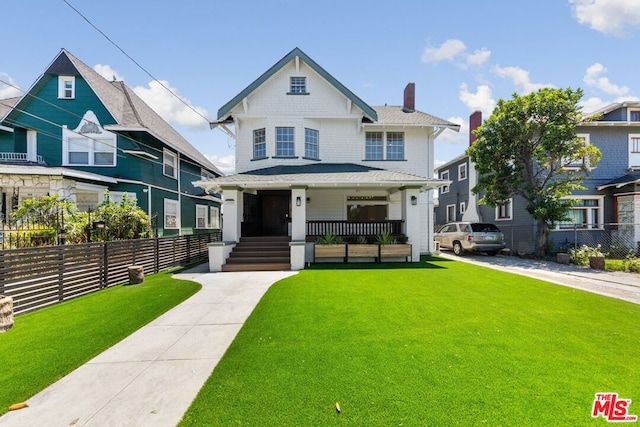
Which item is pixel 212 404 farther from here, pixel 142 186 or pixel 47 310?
pixel 142 186

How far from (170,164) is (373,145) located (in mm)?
11758

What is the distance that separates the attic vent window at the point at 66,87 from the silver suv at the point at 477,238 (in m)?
20.6

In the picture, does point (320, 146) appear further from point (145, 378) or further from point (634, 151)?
point (634, 151)

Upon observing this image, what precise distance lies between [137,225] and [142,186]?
436 centimetres

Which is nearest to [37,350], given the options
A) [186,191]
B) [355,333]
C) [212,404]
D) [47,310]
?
[47,310]

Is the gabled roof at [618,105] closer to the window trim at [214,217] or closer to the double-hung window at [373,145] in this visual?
the double-hung window at [373,145]

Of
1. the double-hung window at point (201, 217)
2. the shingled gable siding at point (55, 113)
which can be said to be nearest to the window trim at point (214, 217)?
the double-hung window at point (201, 217)

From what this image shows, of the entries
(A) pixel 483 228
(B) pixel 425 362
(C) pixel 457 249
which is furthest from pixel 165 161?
(A) pixel 483 228

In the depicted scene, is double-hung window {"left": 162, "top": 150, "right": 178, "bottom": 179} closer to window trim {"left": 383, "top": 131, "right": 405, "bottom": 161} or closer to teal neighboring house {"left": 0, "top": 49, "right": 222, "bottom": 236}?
teal neighboring house {"left": 0, "top": 49, "right": 222, "bottom": 236}

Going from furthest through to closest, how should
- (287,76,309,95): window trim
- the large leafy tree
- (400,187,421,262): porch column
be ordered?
1. (287,76,309,95): window trim
2. the large leafy tree
3. (400,187,421,262): porch column

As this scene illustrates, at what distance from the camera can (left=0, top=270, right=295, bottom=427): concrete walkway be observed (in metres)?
2.63

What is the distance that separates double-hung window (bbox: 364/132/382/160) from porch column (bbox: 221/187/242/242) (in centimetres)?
690

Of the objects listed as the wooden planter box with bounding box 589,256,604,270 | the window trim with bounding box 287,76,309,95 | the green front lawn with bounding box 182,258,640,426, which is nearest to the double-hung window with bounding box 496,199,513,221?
the wooden planter box with bounding box 589,256,604,270

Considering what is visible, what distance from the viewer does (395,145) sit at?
47.5 ft
